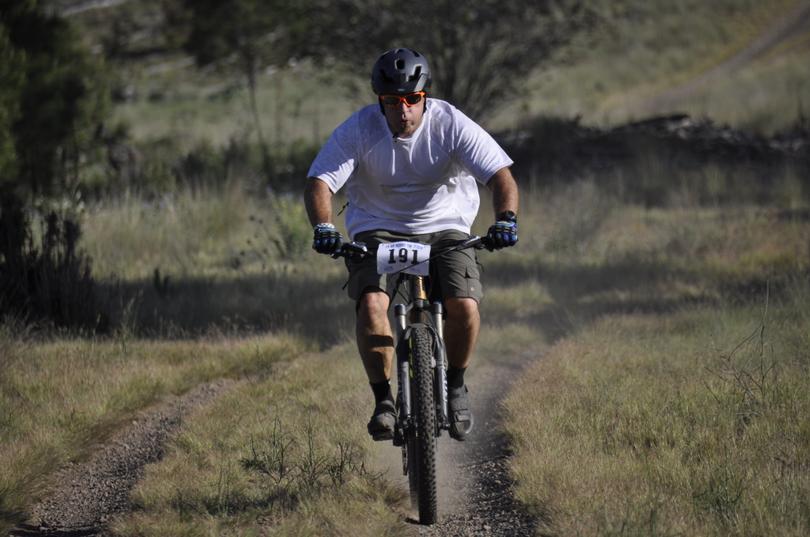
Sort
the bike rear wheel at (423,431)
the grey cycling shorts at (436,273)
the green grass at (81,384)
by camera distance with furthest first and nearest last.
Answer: the green grass at (81,384) → the grey cycling shorts at (436,273) → the bike rear wheel at (423,431)

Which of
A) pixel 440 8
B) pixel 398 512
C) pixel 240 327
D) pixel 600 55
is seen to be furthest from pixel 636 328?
pixel 600 55

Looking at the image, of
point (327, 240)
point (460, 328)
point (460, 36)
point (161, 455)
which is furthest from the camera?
point (460, 36)

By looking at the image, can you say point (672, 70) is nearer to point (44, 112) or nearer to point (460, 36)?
point (460, 36)

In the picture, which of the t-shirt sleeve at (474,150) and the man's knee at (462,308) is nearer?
the man's knee at (462,308)

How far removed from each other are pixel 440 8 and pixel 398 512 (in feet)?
45.6

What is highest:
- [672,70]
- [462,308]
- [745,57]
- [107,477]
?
[745,57]

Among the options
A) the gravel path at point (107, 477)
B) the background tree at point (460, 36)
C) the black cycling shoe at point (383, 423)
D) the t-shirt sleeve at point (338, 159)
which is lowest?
the gravel path at point (107, 477)

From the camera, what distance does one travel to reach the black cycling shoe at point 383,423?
15.7 feet

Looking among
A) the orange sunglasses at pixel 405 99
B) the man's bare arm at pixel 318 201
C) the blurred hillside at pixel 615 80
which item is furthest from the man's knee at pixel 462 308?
the blurred hillside at pixel 615 80

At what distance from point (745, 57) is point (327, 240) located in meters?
45.8

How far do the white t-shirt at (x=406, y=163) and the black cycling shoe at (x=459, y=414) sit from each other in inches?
31.9

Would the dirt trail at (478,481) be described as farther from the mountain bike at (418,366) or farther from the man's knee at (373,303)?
the man's knee at (373,303)

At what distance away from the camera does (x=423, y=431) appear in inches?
182

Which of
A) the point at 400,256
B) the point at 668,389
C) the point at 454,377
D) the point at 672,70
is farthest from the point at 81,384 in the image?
the point at 672,70
